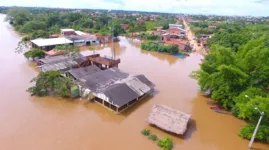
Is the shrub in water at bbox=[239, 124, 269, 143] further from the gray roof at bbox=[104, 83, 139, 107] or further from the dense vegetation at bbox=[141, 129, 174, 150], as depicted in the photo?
the gray roof at bbox=[104, 83, 139, 107]

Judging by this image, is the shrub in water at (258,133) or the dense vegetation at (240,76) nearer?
the shrub in water at (258,133)

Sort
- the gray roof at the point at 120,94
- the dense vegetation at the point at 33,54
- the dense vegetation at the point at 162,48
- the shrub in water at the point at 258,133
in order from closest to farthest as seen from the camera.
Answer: the shrub in water at the point at 258,133 < the gray roof at the point at 120,94 < the dense vegetation at the point at 33,54 < the dense vegetation at the point at 162,48

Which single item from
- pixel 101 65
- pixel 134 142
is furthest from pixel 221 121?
pixel 101 65

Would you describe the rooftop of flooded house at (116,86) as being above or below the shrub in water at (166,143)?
above

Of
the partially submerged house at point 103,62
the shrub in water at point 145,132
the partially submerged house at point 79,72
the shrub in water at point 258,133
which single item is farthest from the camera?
the partially submerged house at point 103,62

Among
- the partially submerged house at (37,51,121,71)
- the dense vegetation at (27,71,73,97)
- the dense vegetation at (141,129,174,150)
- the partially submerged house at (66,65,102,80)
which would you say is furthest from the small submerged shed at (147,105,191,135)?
the partially submerged house at (37,51,121,71)

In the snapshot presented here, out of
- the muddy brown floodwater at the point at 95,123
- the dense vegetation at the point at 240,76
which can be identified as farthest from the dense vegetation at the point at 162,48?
the dense vegetation at the point at 240,76

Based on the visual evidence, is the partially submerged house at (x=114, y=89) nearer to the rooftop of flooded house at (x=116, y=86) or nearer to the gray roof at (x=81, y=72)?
the rooftop of flooded house at (x=116, y=86)
